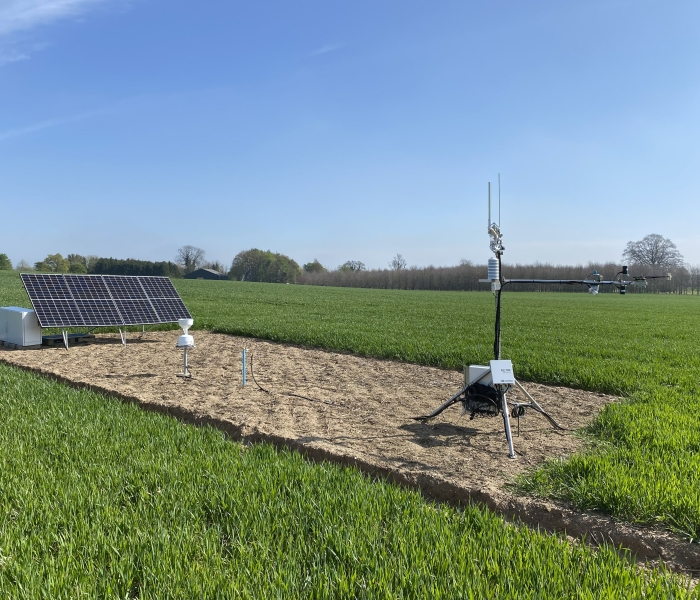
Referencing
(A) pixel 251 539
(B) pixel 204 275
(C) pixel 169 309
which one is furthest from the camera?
(B) pixel 204 275

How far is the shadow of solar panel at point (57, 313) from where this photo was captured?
468 inches

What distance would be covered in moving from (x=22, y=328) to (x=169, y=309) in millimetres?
3484

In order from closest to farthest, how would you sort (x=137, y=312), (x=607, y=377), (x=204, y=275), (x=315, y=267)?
1. (x=607, y=377)
2. (x=137, y=312)
3. (x=204, y=275)
4. (x=315, y=267)

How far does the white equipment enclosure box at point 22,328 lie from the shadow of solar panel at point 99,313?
1.04 m

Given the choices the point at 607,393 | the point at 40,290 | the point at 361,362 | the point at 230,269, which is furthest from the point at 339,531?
the point at 230,269

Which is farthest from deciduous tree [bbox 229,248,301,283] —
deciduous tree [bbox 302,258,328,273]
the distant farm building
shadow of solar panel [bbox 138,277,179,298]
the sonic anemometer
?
the sonic anemometer

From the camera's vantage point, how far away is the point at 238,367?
34.1ft

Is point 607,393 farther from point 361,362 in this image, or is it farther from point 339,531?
point 339,531

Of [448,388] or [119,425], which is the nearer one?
[119,425]

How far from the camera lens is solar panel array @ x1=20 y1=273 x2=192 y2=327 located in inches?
484

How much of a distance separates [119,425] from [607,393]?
306 inches

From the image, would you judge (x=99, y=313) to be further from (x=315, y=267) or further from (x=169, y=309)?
(x=315, y=267)

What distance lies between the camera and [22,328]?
39.8ft

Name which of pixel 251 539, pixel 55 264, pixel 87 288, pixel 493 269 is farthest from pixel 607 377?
pixel 55 264
